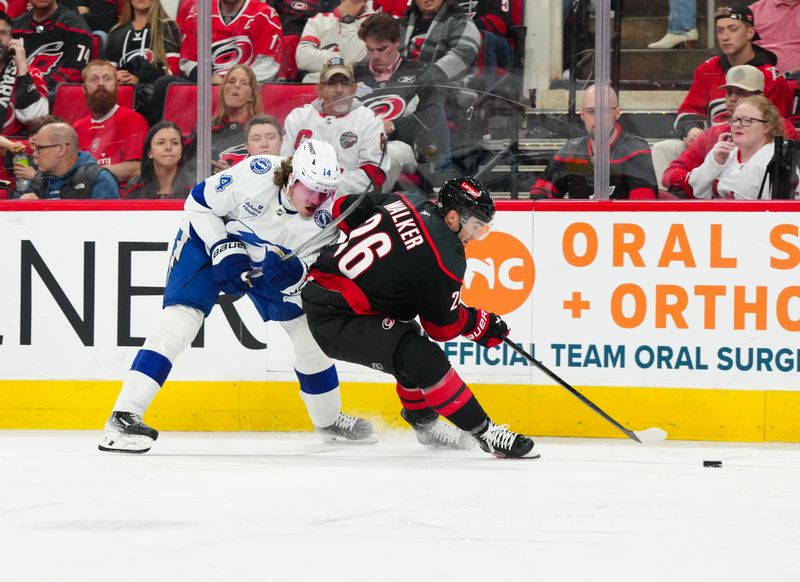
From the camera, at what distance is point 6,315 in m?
4.85

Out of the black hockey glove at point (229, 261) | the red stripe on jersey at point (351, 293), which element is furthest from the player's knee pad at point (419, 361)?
the black hockey glove at point (229, 261)

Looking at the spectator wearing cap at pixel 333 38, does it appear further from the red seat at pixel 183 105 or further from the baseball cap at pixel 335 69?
the red seat at pixel 183 105

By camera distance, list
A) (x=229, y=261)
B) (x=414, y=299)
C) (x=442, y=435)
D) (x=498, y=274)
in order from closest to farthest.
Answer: (x=414, y=299) < (x=229, y=261) < (x=442, y=435) < (x=498, y=274)

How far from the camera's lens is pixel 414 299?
157 inches

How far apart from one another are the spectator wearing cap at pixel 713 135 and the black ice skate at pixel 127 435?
7.29 feet

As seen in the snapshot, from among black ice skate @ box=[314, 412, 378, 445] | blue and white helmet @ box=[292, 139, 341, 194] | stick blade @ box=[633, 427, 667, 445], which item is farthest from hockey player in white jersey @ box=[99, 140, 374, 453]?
stick blade @ box=[633, 427, 667, 445]

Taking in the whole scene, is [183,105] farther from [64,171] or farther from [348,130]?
[348,130]

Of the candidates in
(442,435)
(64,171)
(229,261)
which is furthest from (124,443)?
(64,171)

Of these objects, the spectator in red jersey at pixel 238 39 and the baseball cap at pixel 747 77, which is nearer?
→ the baseball cap at pixel 747 77

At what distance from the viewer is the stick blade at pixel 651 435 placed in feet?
13.7

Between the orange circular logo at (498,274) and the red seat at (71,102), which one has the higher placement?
the red seat at (71,102)

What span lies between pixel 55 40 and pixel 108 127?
0.46 metres

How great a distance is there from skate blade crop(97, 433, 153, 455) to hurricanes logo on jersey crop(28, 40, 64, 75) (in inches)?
70.5

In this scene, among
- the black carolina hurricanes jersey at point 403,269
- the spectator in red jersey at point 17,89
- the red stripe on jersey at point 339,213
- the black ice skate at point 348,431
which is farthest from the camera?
the spectator in red jersey at point 17,89
